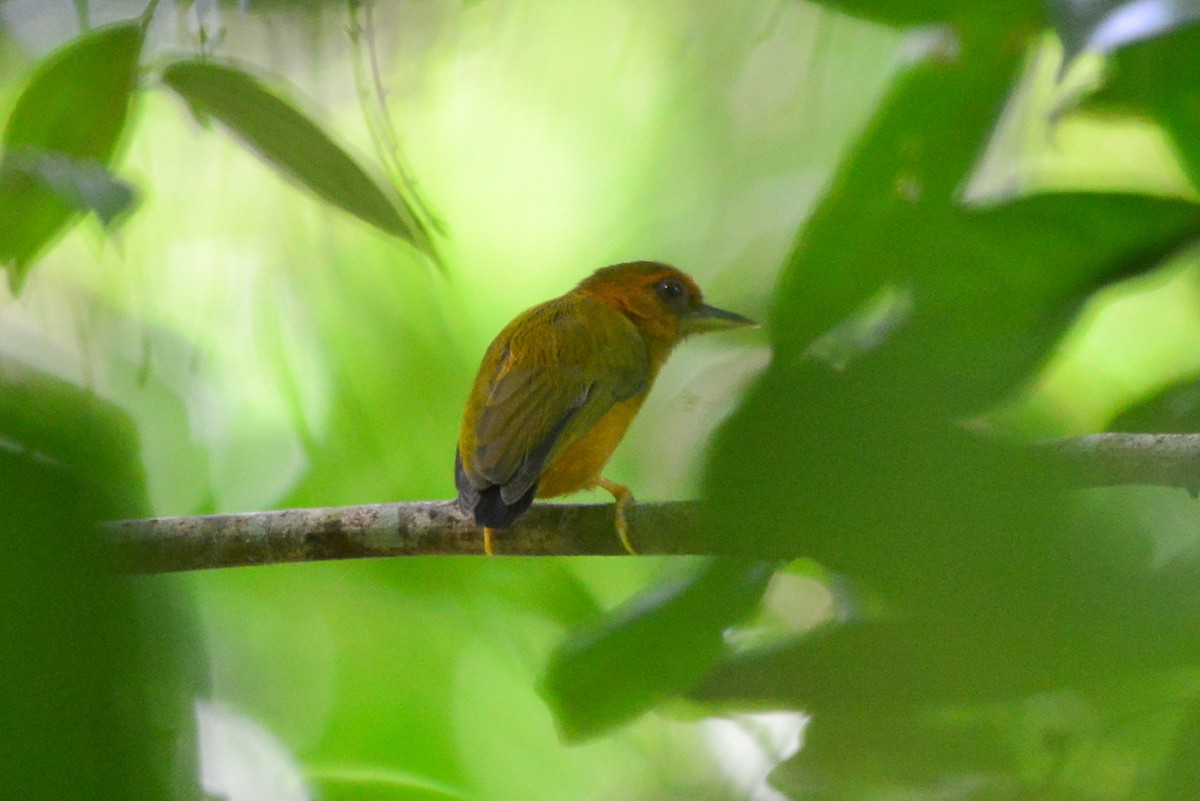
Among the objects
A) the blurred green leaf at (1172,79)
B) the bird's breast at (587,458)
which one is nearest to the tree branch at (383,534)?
the bird's breast at (587,458)

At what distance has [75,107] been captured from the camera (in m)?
0.62

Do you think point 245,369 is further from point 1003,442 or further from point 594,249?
point 1003,442

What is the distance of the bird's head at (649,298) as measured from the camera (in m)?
2.06

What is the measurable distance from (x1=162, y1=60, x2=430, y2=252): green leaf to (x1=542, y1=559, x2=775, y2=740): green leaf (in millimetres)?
277

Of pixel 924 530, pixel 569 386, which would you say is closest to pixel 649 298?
pixel 569 386

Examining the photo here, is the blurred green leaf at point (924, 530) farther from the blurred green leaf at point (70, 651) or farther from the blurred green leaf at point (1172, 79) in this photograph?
the blurred green leaf at point (1172, 79)

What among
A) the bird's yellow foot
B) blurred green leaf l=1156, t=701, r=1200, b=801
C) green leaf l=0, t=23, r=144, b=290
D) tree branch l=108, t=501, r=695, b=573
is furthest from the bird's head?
blurred green leaf l=1156, t=701, r=1200, b=801

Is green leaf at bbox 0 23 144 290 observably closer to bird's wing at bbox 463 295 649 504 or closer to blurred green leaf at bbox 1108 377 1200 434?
blurred green leaf at bbox 1108 377 1200 434

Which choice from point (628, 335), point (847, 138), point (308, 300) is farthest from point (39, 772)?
point (628, 335)

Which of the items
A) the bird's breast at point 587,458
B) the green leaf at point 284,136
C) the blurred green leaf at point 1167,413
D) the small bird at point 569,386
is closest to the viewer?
the green leaf at point 284,136

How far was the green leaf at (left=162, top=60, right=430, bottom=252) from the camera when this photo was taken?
0.65 metres

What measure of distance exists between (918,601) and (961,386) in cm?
8

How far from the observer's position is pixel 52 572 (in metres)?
0.23

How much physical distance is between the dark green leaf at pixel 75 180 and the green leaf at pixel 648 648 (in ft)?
1.15
